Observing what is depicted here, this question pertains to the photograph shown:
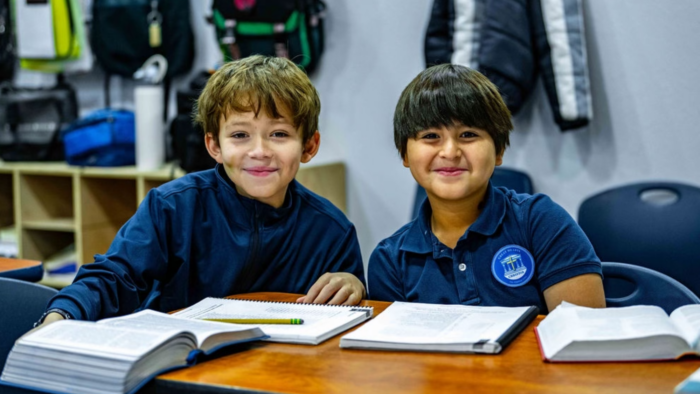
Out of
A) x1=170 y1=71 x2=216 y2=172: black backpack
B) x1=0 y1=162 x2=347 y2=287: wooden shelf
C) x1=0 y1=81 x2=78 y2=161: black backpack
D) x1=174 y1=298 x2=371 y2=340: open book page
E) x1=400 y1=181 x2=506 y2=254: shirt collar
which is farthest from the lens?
x1=0 y1=81 x2=78 y2=161: black backpack

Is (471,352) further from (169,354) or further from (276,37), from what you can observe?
(276,37)

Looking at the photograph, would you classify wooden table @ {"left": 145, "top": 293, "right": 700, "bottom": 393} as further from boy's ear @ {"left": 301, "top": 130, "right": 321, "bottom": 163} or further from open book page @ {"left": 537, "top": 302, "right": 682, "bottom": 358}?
boy's ear @ {"left": 301, "top": 130, "right": 321, "bottom": 163}

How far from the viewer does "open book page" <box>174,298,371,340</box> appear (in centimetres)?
118

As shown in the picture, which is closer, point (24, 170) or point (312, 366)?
point (312, 366)

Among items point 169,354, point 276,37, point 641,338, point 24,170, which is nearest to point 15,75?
point 24,170

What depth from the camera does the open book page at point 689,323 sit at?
1.01 m

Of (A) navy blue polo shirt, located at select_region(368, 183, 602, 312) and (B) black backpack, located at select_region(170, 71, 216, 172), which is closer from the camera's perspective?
(A) navy blue polo shirt, located at select_region(368, 183, 602, 312)

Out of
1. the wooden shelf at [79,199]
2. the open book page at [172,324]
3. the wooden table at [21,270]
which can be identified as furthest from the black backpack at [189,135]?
the open book page at [172,324]

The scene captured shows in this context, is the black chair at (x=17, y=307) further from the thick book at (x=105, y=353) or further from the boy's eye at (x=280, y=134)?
the boy's eye at (x=280, y=134)

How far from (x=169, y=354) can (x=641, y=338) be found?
628 mm

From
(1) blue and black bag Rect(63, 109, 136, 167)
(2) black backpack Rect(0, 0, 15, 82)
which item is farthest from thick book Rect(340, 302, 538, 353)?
(2) black backpack Rect(0, 0, 15, 82)

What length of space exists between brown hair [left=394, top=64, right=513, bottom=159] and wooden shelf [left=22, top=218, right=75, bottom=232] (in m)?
2.47

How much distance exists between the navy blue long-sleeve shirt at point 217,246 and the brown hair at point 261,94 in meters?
0.14

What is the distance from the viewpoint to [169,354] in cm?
103
